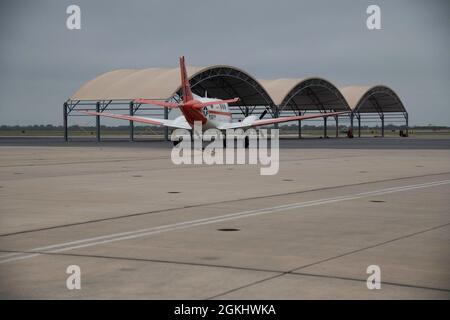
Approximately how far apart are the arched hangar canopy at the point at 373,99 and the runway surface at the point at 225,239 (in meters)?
81.9

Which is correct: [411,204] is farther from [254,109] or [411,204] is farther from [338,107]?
[338,107]

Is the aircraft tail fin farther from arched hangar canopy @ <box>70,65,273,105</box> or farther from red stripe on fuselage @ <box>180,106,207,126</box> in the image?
arched hangar canopy @ <box>70,65,273,105</box>

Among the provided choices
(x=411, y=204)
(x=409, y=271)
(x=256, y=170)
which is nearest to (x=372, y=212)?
(x=411, y=204)

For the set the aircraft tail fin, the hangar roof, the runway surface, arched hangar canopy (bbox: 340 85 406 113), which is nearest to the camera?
the runway surface

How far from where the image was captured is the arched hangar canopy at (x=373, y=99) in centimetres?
10188

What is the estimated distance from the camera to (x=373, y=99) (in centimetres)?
11056

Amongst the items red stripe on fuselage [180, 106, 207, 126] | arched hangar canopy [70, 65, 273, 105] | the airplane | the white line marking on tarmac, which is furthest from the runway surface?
arched hangar canopy [70, 65, 273, 105]

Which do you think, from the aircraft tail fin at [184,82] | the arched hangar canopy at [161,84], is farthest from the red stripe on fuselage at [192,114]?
the arched hangar canopy at [161,84]

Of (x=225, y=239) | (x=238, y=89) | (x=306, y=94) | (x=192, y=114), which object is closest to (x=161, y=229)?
(x=225, y=239)

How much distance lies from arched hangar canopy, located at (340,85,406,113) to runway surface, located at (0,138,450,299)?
81.9 meters

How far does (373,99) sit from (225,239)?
103m

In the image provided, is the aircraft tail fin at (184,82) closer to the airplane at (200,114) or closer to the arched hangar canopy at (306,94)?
the airplane at (200,114)

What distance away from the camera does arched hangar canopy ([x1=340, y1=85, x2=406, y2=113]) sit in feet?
334
